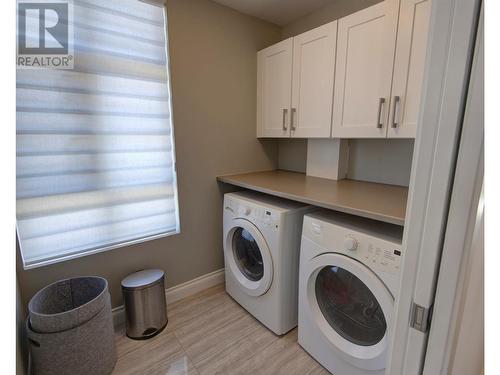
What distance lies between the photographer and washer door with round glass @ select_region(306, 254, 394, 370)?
1.12m

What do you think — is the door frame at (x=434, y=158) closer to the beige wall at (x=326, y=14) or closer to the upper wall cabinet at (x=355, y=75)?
the upper wall cabinet at (x=355, y=75)

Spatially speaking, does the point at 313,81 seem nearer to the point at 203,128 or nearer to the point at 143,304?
the point at 203,128

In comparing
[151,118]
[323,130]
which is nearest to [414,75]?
[323,130]

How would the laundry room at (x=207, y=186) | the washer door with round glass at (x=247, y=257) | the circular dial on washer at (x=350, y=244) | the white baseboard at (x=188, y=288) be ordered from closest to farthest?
the circular dial on washer at (x=350, y=244) < the laundry room at (x=207, y=186) < the washer door with round glass at (x=247, y=257) < the white baseboard at (x=188, y=288)

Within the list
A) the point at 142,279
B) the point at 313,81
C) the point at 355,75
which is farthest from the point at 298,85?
the point at 142,279

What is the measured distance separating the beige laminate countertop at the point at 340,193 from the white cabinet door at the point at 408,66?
39 cm

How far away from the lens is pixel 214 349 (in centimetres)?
159

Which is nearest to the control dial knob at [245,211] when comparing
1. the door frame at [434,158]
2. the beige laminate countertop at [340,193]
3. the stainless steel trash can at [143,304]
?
the beige laminate countertop at [340,193]

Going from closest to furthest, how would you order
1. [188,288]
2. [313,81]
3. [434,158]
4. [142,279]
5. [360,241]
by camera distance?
1. [434,158]
2. [360,241]
3. [142,279]
4. [313,81]
5. [188,288]

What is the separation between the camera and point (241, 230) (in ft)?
6.40

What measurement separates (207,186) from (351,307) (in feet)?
4.61

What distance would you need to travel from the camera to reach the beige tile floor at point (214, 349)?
57.0 inches

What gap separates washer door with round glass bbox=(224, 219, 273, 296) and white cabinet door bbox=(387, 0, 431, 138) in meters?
1.11
